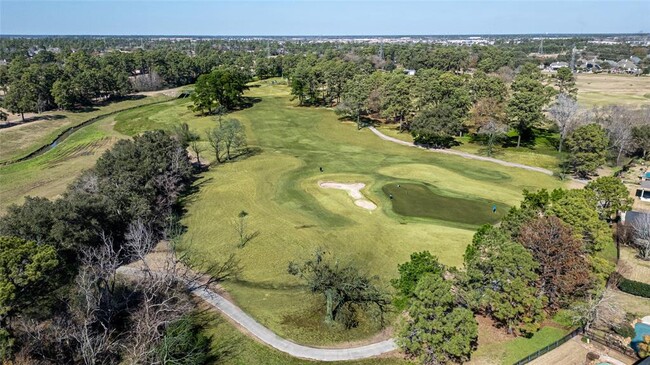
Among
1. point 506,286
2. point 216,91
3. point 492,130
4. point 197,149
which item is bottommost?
point 506,286

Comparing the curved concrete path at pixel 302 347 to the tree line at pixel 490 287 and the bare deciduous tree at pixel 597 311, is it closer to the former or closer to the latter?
the tree line at pixel 490 287

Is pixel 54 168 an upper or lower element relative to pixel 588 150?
lower

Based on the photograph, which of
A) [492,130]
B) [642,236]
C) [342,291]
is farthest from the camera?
[492,130]

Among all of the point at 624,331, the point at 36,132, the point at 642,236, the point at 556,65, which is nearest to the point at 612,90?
the point at 556,65

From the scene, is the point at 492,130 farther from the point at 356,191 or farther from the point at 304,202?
the point at 304,202

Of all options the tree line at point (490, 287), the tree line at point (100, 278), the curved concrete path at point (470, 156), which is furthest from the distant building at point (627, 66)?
the tree line at point (100, 278)

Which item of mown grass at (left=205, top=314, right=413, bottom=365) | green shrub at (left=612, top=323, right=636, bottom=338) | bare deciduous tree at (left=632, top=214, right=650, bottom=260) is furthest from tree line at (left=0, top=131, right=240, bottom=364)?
bare deciduous tree at (left=632, top=214, right=650, bottom=260)
